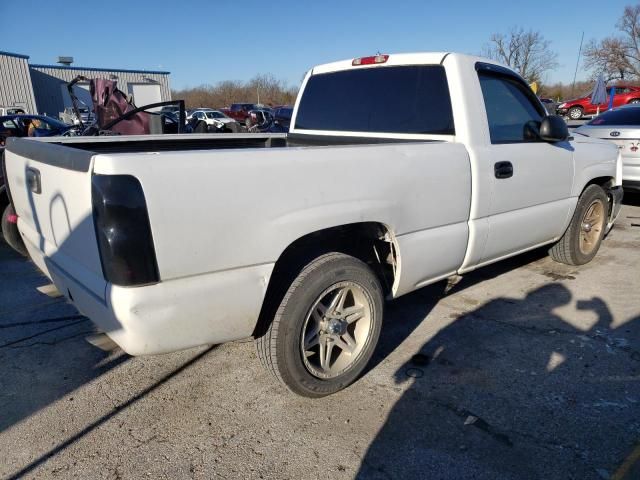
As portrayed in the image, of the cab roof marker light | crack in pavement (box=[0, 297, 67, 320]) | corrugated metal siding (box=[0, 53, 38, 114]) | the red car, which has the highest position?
corrugated metal siding (box=[0, 53, 38, 114])

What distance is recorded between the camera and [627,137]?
6.86 m

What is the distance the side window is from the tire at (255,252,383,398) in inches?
62.0

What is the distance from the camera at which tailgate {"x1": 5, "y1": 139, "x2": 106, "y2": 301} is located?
201 centimetres

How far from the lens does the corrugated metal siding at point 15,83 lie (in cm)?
3516

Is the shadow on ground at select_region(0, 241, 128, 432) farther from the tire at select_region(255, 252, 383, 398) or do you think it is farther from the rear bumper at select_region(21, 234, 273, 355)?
the tire at select_region(255, 252, 383, 398)

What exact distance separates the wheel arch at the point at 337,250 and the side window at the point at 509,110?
1.20m

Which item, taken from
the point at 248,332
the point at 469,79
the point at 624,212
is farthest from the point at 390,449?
the point at 624,212

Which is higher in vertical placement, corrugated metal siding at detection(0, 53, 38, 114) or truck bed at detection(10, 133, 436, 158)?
corrugated metal siding at detection(0, 53, 38, 114)

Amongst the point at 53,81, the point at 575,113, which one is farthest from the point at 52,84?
the point at 575,113

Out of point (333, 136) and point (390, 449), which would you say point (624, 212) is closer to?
point (333, 136)

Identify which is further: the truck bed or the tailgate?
the truck bed

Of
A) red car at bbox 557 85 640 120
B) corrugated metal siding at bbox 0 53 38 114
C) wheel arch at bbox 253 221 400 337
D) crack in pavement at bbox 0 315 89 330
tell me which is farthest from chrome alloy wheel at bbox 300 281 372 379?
corrugated metal siding at bbox 0 53 38 114

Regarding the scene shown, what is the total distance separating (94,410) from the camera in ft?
8.64

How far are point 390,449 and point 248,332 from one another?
A: 92 centimetres
